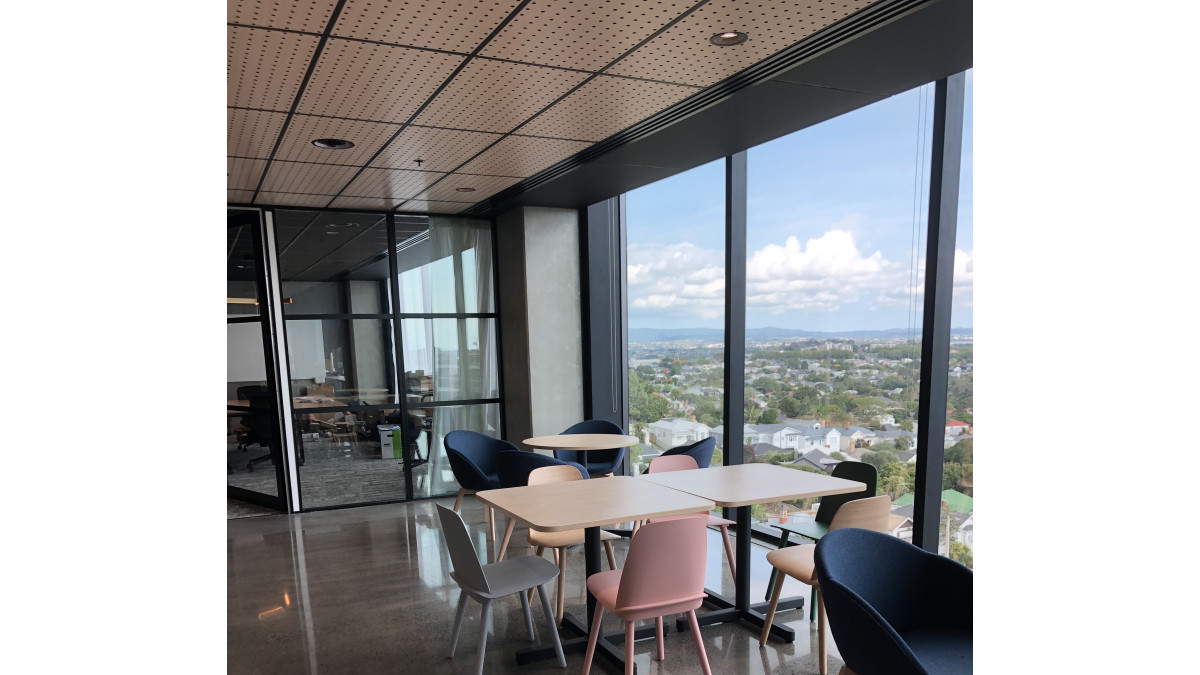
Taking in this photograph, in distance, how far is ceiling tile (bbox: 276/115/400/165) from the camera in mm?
Answer: 3930

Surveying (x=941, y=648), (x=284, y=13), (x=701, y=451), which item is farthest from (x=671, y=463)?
(x=284, y=13)

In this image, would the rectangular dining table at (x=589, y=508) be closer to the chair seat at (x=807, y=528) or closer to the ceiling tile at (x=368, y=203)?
the chair seat at (x=807, y=528)

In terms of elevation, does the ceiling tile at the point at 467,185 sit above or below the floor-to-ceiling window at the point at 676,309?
above

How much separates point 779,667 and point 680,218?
3.65 metres

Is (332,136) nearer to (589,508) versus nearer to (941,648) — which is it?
(589,508)

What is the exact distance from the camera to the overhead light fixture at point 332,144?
14.1ft

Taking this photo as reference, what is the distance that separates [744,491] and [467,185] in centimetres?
365

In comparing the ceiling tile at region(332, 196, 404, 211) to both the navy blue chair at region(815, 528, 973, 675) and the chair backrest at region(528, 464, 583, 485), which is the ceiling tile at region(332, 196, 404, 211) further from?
the navy blue chair at region(815, 528, 973, 675)

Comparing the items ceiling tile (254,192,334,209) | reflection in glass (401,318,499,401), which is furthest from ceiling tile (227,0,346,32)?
reflection in glass (401,318,499,401)

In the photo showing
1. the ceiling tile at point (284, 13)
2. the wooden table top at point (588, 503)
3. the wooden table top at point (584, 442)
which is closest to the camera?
the ceiling tile at point (284, 13)

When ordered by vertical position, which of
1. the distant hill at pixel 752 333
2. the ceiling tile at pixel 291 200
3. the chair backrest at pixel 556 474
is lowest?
the chair backrest at pixel 556 474

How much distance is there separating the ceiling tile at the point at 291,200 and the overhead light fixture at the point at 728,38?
430cm

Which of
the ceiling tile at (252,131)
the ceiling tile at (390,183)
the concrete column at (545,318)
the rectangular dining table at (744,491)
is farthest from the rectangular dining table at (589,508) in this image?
the concrete column at (545,318)
